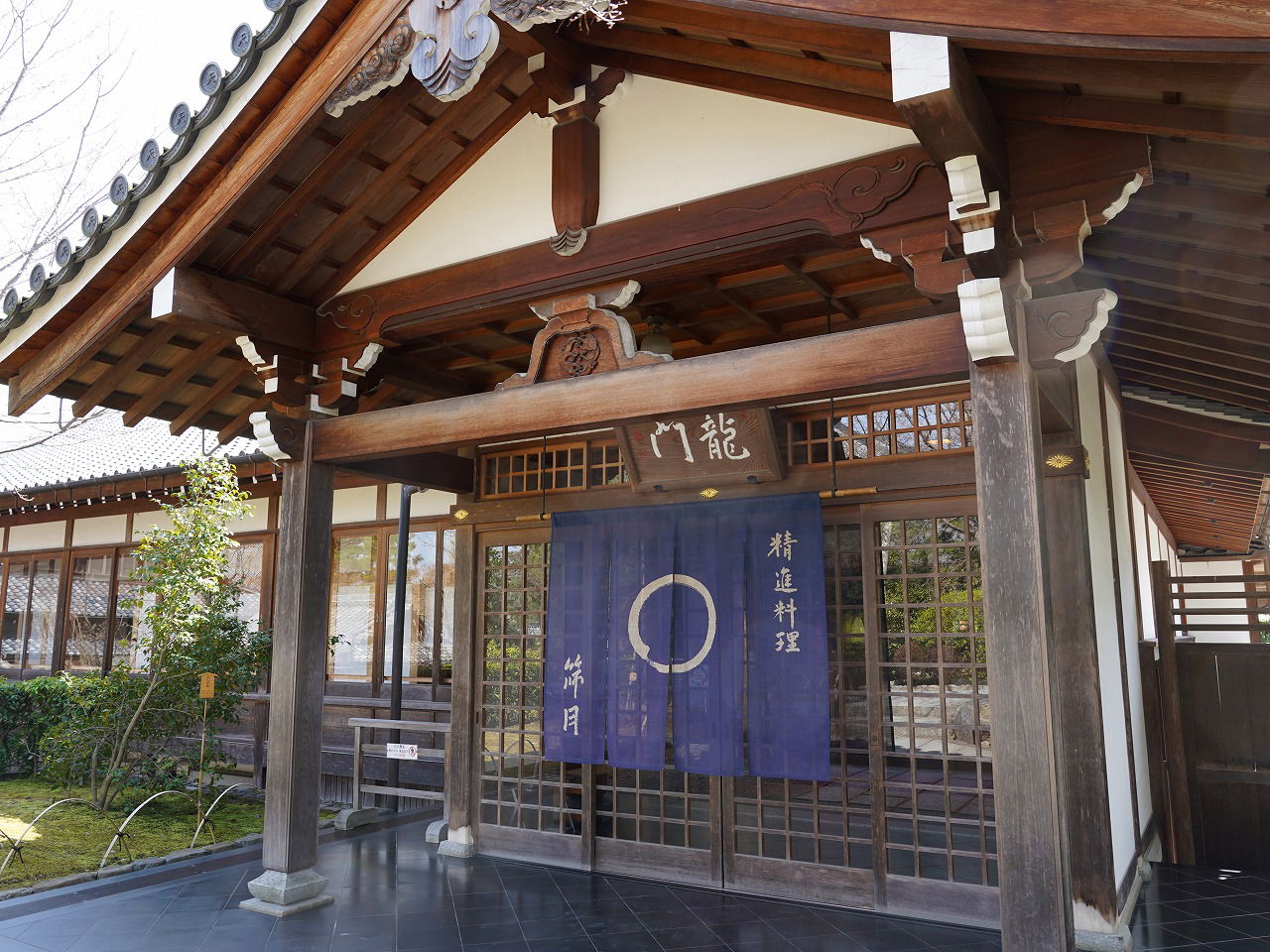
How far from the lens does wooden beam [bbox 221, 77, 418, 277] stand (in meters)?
5.09

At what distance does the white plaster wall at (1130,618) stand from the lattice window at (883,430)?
6.87ft

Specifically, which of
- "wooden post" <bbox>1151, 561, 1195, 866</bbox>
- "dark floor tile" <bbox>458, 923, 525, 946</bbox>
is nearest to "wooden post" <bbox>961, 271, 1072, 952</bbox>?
"dark floor tile" <bbox>458, 923, 525, 946</bbox>

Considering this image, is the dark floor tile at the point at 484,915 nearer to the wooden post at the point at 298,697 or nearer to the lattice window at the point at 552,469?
the wooden post at the point at 298,697

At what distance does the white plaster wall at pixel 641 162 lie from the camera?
4.49 m

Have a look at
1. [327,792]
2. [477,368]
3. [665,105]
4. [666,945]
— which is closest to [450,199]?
[665,105]

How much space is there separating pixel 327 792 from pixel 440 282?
713cm

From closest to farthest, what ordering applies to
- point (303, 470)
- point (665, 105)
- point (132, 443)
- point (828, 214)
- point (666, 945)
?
point (828, 214)
point (665, 105)
point (666, 945)
point (303, 470)
point (132, 443)

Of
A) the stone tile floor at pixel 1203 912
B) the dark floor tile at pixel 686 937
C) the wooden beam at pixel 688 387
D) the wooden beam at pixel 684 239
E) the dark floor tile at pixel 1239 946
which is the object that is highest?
the wooden beam at pixel 684 239

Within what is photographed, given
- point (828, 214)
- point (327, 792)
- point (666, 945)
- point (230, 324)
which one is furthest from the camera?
point (327, 792)

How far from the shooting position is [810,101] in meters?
4.37

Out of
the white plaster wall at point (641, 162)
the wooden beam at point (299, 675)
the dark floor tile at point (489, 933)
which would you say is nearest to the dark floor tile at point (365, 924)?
the wooden beam at point (299, 675)

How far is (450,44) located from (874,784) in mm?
5067

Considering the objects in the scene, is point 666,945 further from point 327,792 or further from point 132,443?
point 132,443

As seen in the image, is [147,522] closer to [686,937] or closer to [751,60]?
[686,937]
